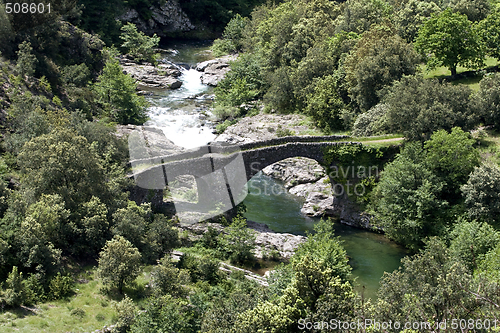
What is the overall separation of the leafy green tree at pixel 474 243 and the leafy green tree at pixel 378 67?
19867mm

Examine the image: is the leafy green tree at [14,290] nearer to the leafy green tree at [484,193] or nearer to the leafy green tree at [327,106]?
the leafy green tree at [484,193]

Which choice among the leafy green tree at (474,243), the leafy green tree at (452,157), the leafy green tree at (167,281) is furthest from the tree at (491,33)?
the leafy green tree at (167,281)

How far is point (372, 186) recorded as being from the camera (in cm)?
4150

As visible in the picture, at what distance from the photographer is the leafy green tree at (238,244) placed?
3438cm

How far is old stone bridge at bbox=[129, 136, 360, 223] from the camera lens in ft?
126

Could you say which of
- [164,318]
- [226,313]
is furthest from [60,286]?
[226,313]

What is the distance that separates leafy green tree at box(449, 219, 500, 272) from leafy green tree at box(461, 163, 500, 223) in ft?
6.30

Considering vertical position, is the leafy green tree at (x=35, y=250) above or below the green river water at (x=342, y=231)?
above

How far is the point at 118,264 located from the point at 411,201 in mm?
21426

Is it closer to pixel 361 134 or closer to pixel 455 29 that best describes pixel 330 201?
pixel 361 134

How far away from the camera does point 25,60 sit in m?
49.1

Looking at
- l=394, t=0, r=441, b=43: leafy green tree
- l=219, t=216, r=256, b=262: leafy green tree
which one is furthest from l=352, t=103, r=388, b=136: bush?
l=394, t=0, r=441, b=43: leafy green tree

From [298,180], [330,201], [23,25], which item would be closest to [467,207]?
[330,201]

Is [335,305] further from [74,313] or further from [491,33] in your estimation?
[491,33]
